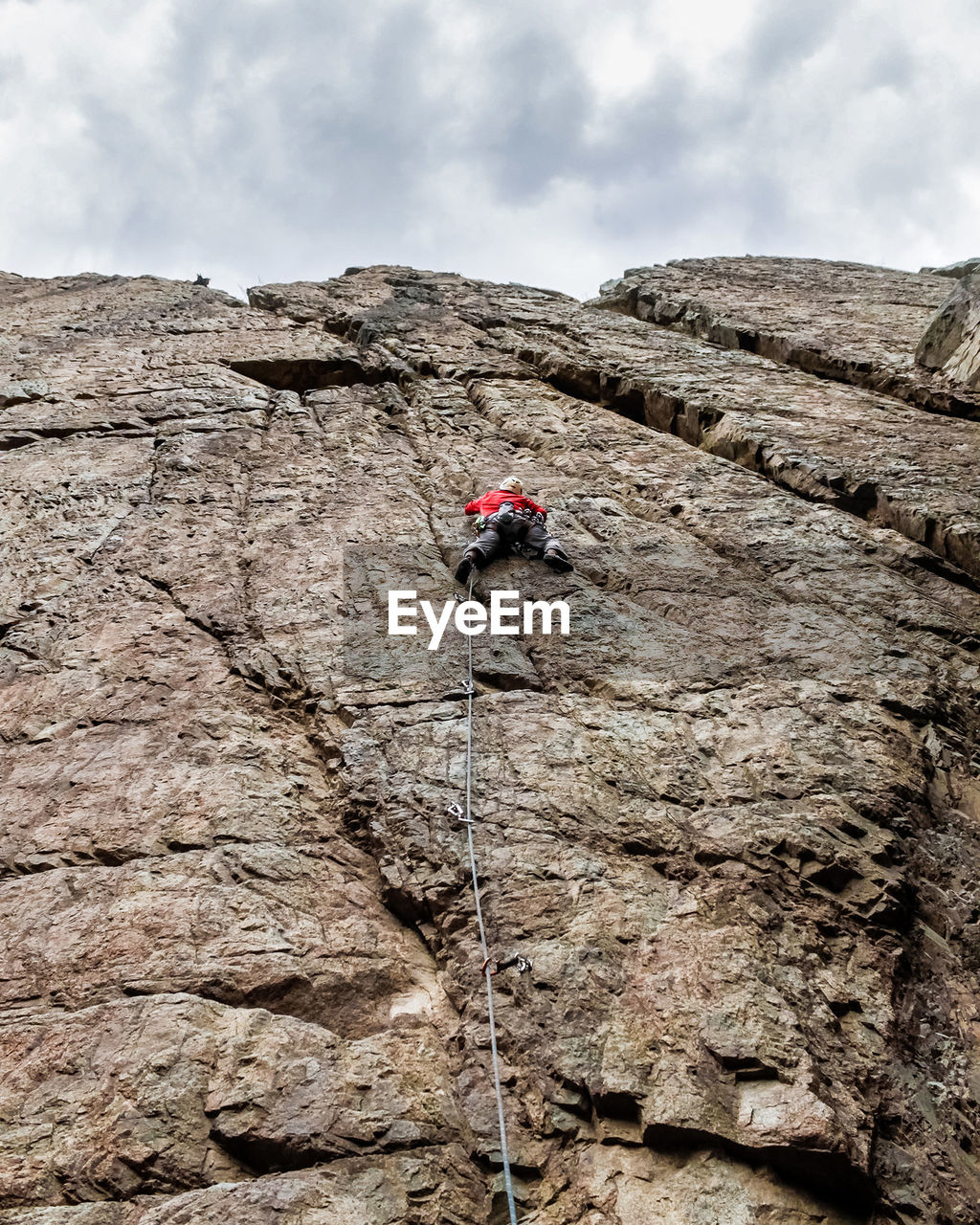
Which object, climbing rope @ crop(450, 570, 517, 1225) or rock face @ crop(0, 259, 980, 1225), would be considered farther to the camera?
rock face @ crop(0, 259, 980, 1225)

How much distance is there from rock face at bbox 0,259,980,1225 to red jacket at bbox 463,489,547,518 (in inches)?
10.4

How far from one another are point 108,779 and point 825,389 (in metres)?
8.37

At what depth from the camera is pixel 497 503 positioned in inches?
275

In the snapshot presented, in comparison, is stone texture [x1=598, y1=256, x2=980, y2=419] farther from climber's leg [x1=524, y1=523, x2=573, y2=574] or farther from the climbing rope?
the climbing rope

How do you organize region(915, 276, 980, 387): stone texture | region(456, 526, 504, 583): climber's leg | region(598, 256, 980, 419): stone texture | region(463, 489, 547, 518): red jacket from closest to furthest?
region(456, 526, 504, 583): climber's leg → region(463, 489, 547, 518): red jacket → region(915, 276, 980, 387): stone texture → region(598, 256, 980, 419): stone texture

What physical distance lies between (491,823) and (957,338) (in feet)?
26.3

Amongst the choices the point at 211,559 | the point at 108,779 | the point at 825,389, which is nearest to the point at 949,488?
the point at 825,389

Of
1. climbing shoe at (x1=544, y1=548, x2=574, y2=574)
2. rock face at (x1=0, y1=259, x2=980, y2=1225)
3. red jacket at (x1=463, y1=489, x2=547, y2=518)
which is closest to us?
rock face at (x1=0, y1=259, x2=980, y2=1225)

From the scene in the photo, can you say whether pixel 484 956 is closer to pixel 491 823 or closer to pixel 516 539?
pixel 491 823

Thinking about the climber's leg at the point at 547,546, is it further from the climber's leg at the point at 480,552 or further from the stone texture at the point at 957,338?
the stone texture at the point at 957,338

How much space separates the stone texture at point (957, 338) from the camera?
8633 millimetres

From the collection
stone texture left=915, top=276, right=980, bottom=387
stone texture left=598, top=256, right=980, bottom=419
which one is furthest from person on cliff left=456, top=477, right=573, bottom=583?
stone texture left=915, top=276, right=980, bottom=387

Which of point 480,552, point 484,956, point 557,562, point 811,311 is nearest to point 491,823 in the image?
point 484,956

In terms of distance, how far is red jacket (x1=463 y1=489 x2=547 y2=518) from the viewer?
22.8 ft
